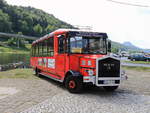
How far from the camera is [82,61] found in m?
8.17

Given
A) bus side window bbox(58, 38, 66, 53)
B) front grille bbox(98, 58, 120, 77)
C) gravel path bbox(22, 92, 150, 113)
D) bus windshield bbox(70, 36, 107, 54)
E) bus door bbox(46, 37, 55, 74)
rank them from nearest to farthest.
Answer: gravel path bbox(22, 92, 150, 113) → front grille bbox(98, 58, 120, 77) → bus windshield bbox(70, 36, 107, 54) → bus side window bbox(58, 38, 66, 53) → bus door bbox(46, 37, 55, 74)

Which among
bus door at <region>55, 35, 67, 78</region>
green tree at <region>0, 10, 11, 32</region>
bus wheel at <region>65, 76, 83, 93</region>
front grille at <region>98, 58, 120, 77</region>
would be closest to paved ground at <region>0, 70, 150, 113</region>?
bus wheel at <region>65, 76, 83, 93</region>

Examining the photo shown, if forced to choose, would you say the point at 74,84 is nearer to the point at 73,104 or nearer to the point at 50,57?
the point at 73,104

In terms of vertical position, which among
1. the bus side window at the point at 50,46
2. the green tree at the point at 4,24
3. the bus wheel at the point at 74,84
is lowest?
the bus wheel at the point at 74,84

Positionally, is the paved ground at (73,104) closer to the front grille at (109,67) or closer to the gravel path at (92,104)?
the gravel path at (92,104)

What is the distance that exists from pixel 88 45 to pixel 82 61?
1.09 m

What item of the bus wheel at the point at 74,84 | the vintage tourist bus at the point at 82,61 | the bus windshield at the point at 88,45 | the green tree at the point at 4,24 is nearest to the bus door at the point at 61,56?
the vintage tourist bus at the point at 82,61

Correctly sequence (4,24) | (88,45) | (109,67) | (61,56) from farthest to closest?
(4,24), (61,56), (88,45), (109,67)

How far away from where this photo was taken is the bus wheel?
7.91 m

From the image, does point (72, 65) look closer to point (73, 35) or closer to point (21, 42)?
point (73, 35)

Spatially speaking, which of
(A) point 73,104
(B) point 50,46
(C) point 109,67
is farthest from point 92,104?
(B) point 50,46

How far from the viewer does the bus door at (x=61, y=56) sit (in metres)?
8.98

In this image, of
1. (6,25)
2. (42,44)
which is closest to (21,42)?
(6,25)

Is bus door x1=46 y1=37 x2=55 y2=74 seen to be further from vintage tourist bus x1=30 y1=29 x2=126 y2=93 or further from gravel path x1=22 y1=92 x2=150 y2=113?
gravel path x1=22 y1=92 x2=150 y2=113
